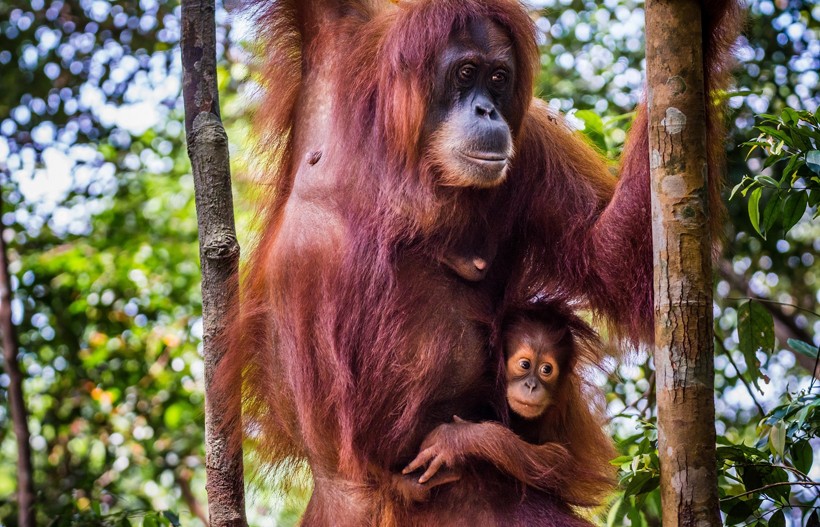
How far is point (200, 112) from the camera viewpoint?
306 centimetres

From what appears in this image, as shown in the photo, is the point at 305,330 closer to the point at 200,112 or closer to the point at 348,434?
the point at 348,434

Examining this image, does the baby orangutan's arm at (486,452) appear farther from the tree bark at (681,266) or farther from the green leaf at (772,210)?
the green leaf at (772,210)

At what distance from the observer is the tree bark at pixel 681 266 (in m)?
2.31

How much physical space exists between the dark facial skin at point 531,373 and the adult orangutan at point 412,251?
0.21 feet

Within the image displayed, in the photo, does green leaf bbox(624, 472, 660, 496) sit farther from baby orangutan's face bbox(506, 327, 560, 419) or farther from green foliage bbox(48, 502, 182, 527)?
green foliage bbox(48, 502, 182, 527)

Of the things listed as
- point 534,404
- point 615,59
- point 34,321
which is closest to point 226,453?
point 534,404

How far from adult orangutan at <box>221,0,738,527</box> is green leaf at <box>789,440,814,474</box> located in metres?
0.71

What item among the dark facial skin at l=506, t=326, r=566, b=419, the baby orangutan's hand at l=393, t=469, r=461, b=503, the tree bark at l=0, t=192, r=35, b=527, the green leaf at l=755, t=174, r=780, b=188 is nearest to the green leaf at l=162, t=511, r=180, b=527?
the tree bark at l=0, t=192, r=35, b=527

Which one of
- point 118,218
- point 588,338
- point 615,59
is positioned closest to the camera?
point 588,338

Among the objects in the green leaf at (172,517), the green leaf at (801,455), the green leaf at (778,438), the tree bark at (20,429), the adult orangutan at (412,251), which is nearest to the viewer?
the green leaf at (778,438)

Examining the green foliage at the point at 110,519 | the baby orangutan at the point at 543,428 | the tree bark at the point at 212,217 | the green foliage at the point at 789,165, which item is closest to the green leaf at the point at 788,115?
the green foliage at the point at 789,165

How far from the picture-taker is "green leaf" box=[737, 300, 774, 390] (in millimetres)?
3207

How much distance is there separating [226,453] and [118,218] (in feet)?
10.8

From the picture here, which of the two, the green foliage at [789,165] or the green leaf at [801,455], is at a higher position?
the green foliage at [789,165]
